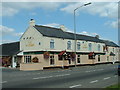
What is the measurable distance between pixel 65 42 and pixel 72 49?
2919 millimetres

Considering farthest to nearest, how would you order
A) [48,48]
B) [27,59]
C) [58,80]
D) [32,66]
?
[27,59] < [48,48] < [32,66] < [58,80]

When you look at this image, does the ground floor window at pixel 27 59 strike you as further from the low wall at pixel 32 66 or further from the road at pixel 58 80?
the road at pixel 58 80

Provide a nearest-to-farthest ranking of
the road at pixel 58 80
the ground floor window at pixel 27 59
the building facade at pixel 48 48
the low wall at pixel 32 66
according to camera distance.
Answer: the road at pixel 58 80 < the low wall at pixel 32 66 < the building facade at pixel 48 48 < the ground floor window at pixel 27 59

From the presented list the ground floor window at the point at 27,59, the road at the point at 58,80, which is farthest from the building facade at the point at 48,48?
the road at the point at 58,80

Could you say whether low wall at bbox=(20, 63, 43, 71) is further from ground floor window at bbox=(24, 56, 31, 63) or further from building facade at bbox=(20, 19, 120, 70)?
ground floor window at bbox=(24, 56, 31, 63)

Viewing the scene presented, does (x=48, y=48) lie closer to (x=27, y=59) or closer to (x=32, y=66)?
(x=32, y=66)

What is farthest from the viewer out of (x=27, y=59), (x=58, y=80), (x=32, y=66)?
(x=27, y=59)

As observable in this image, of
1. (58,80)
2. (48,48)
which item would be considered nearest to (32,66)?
(48,48)

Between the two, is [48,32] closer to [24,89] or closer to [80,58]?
[80,58]

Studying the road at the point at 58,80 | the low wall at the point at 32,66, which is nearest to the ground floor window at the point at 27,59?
the low wall at the point at 32,66

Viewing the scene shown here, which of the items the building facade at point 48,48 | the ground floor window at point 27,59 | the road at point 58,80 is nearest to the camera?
the road at point 58,80

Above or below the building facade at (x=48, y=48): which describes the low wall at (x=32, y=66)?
below

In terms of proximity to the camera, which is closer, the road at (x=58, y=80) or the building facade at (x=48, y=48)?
the road at (x=58, y=80)

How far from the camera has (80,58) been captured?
150 ft
